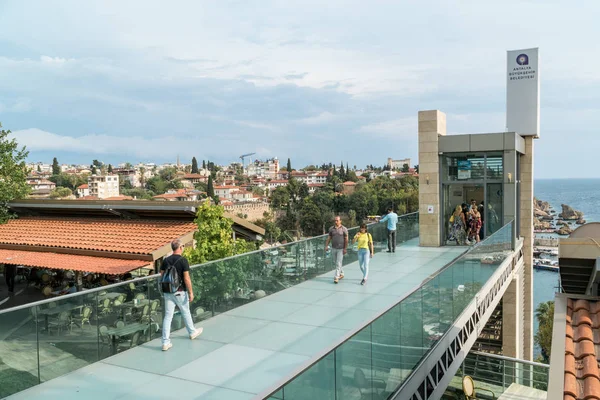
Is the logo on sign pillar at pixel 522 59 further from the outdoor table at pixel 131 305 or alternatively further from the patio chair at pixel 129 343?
the patio chair at pixel 129 343

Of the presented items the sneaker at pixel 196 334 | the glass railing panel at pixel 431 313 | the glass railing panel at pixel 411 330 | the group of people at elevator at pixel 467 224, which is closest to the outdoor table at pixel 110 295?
the sneaker at pixel 196 334

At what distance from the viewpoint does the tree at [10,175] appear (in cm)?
2402

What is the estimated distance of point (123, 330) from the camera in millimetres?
7762

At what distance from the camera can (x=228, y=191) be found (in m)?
171

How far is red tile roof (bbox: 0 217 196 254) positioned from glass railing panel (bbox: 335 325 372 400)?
1179 cm

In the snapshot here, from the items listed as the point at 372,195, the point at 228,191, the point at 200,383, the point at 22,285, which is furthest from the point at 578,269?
the point at 228,191

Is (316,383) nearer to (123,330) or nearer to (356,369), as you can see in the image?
(356,369)

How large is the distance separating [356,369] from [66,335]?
12.8 ft

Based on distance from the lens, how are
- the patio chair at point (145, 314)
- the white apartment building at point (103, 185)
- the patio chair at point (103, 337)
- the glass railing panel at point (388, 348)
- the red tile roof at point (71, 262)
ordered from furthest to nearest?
the white apartment building at point (103, 185)
the red tile roof at point (71, 262)
the patio chair at point (145, 314)
the patio chair at point (103, 337)
the glass railing panel at point (388, 348)

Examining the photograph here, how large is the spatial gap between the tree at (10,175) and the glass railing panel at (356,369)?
22.7 metres

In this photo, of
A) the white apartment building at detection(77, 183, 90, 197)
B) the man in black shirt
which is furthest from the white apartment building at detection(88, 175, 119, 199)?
the man in black shirt

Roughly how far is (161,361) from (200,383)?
1097 mm

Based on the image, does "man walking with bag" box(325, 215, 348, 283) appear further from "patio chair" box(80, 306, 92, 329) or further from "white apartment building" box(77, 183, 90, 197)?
"white apartment building" box(77, 183, 90, 197)

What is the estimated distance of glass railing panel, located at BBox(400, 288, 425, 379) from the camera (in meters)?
7.29
